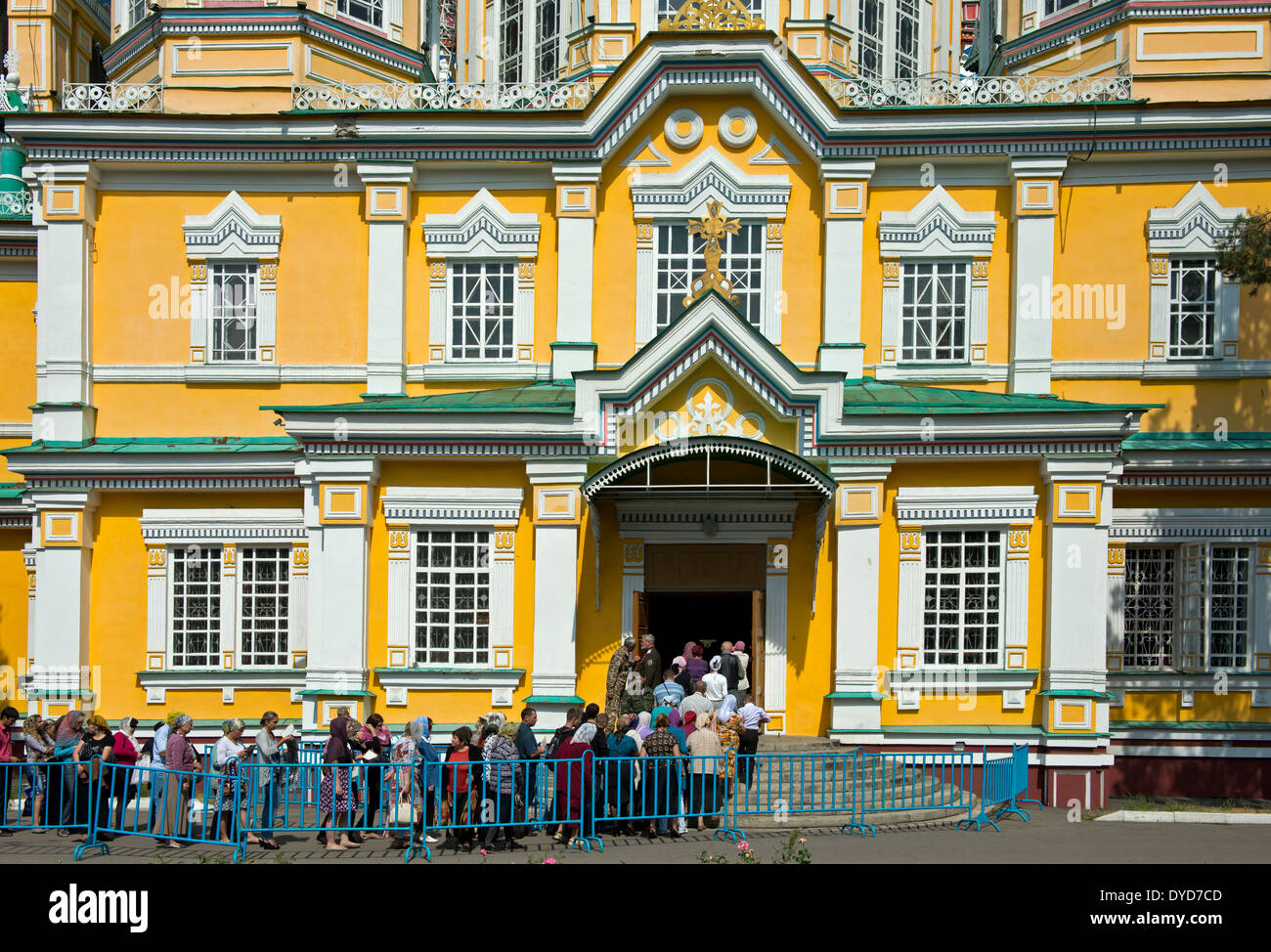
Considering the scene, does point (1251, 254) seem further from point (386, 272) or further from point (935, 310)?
point (386, 272)

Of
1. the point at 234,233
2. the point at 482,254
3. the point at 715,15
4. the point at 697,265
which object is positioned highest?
the point at 715,15

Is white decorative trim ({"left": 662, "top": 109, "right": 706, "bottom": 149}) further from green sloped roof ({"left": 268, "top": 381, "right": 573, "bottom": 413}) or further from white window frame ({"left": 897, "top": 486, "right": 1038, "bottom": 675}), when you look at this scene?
white window frame ({"left": 897, "top": 486, "right": 1038, "bottom": 675})

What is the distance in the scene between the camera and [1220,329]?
21.6m

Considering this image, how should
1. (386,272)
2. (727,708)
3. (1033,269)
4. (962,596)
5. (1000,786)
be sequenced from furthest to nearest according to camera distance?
(386,272) < (1033,269) < (962,596) < (727,708) < (1000,786)

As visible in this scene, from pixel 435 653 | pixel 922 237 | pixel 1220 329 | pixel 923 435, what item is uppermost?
pixel 922 237

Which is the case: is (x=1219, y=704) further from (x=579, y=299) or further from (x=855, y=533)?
(x=579, y=299)

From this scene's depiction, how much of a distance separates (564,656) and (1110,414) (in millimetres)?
8468

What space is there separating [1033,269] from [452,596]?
405 inches

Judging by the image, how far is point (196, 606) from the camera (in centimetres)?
2158

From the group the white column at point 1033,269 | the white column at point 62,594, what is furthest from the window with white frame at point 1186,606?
the white column at point 62,594

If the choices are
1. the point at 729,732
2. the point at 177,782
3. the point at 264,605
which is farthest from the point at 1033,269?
the point at 177,782

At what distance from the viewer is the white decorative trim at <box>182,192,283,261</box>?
22.1m

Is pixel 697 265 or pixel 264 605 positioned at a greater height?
pixel 697 265
